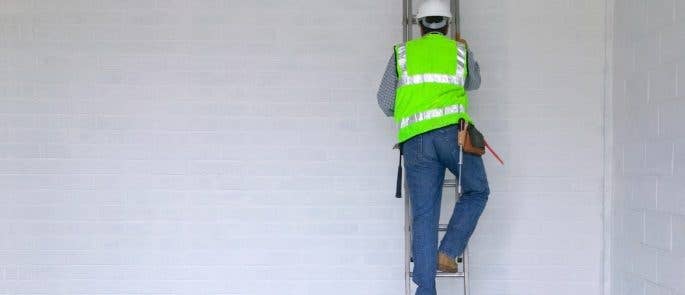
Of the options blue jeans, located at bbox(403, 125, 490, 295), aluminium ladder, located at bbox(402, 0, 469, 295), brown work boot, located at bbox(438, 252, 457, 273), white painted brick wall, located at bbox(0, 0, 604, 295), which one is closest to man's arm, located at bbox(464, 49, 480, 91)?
blue jeans, located at bbox(403, 125, 490, 295)

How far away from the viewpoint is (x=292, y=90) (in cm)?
486

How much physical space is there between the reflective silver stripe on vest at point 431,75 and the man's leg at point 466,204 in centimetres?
38

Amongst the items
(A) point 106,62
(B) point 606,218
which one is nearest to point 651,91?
(B) point 606,218

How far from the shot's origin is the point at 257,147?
4.88m

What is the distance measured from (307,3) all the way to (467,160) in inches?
58.4

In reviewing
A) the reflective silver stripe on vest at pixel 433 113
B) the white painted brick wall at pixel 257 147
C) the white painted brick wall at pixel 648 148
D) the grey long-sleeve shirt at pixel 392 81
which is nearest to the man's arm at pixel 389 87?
the grey long-sleeve shirt at pixel 392 81

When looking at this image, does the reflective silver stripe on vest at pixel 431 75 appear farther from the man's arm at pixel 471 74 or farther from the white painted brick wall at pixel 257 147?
the white painted brick wall at pixel 257 147

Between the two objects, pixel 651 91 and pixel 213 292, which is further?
pixel 213 292

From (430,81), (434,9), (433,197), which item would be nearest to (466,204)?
(433,197)

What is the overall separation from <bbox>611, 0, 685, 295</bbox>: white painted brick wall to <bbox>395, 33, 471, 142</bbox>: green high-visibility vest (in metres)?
1.02

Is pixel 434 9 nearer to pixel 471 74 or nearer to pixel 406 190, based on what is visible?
pixel 471 74

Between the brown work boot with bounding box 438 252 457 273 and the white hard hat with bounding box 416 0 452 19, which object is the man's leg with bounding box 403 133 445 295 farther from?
the white hard hat with bounding box 416 0 452 19

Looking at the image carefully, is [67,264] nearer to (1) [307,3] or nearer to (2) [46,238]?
(2) [46,238]

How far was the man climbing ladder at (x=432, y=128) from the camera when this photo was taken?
157 inches
